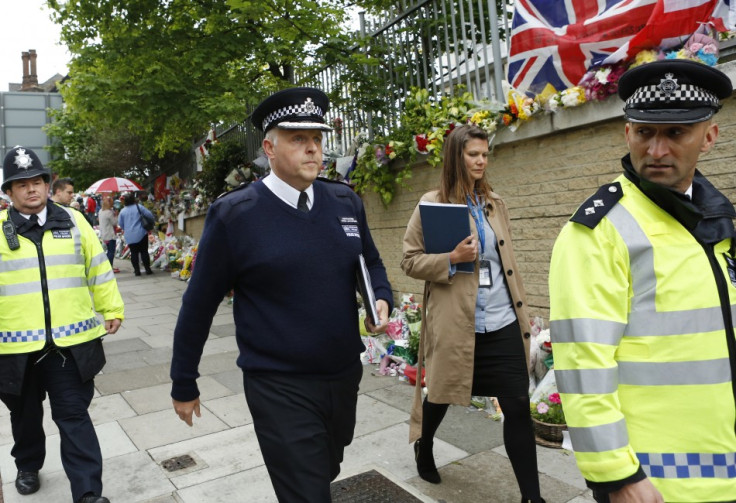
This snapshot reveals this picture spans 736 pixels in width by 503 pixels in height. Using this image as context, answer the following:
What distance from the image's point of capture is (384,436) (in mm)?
4355

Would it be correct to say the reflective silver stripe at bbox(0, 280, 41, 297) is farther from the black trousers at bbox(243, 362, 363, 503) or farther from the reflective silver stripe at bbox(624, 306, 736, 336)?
the reflective silver stripe at bbox(624, 306, 736, 336)

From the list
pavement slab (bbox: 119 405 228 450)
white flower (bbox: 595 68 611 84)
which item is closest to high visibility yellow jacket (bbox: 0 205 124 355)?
pavement slab (bbox: 119 405 228 450)

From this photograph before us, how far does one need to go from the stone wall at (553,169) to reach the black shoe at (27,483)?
385 centimetres

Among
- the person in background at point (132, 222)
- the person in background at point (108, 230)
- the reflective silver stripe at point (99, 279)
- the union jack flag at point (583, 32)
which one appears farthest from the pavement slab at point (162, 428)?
the person in background at point (108, 230)

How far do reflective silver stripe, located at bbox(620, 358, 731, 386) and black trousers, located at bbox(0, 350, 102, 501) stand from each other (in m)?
3.01

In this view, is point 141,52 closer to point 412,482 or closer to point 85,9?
point 85,9

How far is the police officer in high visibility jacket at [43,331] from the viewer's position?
135 inches

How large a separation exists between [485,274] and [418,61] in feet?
13.6

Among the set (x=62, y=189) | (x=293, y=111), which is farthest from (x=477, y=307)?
(x=62, y=189)

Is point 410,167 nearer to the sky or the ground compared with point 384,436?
nearer to the sky

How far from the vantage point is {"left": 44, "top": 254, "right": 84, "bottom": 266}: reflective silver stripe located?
3.57 m

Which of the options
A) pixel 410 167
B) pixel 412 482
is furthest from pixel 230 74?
pixel 412 482

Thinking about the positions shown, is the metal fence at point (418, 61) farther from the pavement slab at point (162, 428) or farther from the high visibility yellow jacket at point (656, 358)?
the high visibility yellow jacket at point (656, 358)

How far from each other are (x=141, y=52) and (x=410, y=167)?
16.0 feet
